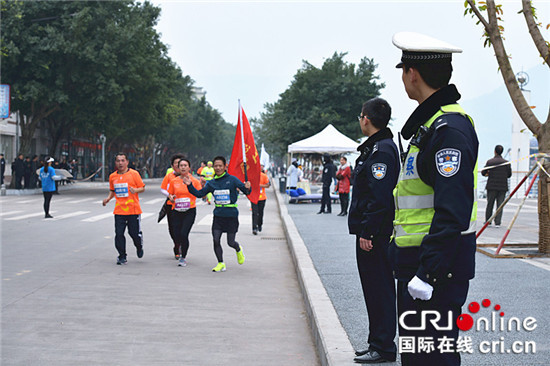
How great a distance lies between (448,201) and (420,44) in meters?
0.78

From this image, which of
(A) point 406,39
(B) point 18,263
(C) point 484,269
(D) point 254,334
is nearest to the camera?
(A) point 406,39

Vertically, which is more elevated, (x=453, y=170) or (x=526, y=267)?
(x=453, y=170)

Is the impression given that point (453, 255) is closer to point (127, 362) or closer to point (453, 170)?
point (453, 170)

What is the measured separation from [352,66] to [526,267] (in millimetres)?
40169

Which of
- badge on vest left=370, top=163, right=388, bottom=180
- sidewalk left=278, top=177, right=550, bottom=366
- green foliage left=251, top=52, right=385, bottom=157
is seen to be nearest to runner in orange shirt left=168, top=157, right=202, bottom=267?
sidewalk left=278, top=177, right=550, bottom=366

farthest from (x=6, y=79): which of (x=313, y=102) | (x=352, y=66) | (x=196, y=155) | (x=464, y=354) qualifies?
(x=196, y=155)

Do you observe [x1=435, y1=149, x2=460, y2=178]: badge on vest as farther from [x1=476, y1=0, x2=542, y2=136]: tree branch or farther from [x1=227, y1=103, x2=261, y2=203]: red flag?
[x1=476, y1=0, x2=542, y2=136]: tree branch

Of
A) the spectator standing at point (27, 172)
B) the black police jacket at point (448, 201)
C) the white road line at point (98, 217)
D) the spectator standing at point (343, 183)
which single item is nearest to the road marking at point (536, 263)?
the black police jacket at point (448, 201)

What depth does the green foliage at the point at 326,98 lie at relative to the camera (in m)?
45.7

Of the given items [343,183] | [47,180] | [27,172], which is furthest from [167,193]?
[27,172]

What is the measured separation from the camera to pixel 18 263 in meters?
10.4

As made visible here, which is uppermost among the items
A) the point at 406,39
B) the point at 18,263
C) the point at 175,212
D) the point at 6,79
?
the point at 6,79

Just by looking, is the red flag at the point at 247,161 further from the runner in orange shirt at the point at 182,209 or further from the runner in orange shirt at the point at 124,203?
the runner in orange shirt at the point at 124,203

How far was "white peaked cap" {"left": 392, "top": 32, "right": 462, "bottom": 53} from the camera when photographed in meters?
2.99
